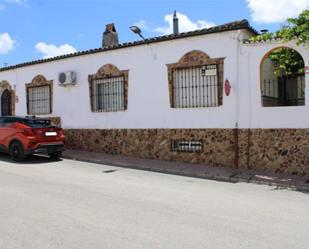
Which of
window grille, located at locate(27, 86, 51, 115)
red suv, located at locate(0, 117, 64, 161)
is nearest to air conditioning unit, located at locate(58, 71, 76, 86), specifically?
window grille, located at locate(27, 86, 51, 115)

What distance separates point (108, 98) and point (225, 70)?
16.8ft

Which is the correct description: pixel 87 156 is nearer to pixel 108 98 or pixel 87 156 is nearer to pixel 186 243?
Result: pixel 108 98

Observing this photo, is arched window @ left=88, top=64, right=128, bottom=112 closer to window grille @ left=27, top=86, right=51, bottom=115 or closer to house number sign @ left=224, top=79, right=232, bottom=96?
window grille @ left=27, top=86, right=51, bottom=115

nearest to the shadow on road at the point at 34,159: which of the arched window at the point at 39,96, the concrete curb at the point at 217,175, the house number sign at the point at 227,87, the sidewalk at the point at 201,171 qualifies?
the sidewalk at the point at 201,171

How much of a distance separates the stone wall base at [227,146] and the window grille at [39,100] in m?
3.81

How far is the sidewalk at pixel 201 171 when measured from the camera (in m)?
9.56

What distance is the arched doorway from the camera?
62.7 feet

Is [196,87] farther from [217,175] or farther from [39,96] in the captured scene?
[39,96]

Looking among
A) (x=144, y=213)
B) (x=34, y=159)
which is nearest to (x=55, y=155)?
(x=34, y=159)

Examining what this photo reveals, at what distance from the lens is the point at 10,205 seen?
675 centimetres

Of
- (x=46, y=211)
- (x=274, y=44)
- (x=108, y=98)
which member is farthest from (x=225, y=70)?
(x=46, y=211)

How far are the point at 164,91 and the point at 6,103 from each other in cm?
1034

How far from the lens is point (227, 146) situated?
11.4 metres

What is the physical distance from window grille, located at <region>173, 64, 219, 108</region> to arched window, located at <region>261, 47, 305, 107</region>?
4.85 ft
